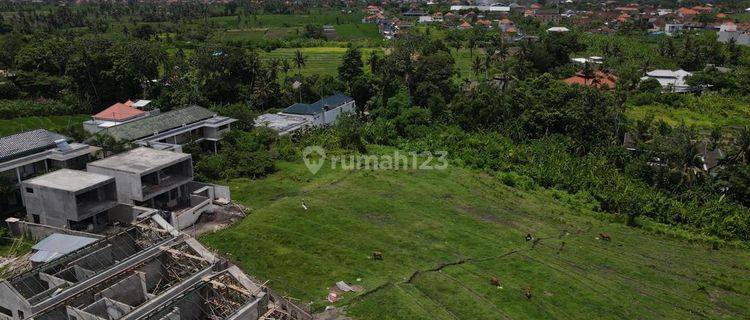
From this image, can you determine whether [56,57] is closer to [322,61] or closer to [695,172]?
[322,61]

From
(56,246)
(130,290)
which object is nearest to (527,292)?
(130,290)

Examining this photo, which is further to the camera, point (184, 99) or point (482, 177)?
point (184, 99)

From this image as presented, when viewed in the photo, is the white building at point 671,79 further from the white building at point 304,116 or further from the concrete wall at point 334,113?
the white building at point 304,116

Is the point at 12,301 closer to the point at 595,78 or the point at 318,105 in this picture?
the point at 318,105

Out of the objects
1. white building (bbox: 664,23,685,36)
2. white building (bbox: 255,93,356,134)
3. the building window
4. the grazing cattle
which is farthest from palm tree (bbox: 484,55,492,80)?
white building (bbox: 664,23,685,36)

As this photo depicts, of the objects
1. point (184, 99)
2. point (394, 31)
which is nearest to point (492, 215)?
point (184, 99)

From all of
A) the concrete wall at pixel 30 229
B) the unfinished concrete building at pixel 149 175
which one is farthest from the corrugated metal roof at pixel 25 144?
the concrete wall at pixel 30 229

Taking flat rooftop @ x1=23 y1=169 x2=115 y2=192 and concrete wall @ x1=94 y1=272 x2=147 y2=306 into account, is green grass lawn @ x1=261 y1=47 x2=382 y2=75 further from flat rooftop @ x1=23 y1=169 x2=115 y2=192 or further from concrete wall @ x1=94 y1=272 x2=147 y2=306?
concrete wall @ x1=94 y1=272 x2=147 y2=306
